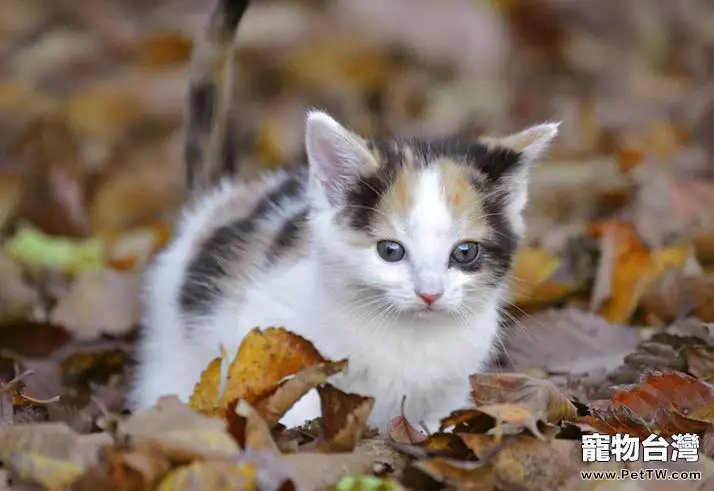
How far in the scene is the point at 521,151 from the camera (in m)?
2.56

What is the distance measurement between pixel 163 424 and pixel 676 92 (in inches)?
190

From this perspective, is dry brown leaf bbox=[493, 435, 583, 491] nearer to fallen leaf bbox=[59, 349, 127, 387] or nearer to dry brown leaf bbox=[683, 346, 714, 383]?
dry brown leaf bbox=[683, 346, 714, 383]

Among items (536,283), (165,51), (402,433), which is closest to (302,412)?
(402,433)

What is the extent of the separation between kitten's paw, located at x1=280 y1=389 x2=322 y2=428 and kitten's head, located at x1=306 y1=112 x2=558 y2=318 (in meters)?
0.27

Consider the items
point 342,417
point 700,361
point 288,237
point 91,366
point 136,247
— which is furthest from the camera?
point 136,247

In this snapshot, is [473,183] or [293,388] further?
[473,183]

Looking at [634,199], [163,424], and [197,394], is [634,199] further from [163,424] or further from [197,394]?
[163,424]

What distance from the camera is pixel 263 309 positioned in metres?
2.69

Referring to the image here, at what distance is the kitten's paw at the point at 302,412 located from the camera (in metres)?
2.45

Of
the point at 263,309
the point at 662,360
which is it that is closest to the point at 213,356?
the point at 263,309

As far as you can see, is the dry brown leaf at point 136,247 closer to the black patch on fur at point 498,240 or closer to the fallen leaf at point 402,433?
the black patch on fur at point 498,240

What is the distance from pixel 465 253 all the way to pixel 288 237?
58 cm

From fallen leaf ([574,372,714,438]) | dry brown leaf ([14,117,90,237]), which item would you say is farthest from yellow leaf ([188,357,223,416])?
dry brown leaf ([14,117,90,237])

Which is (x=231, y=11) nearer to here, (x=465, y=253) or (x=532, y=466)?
(x=465, y=253)
